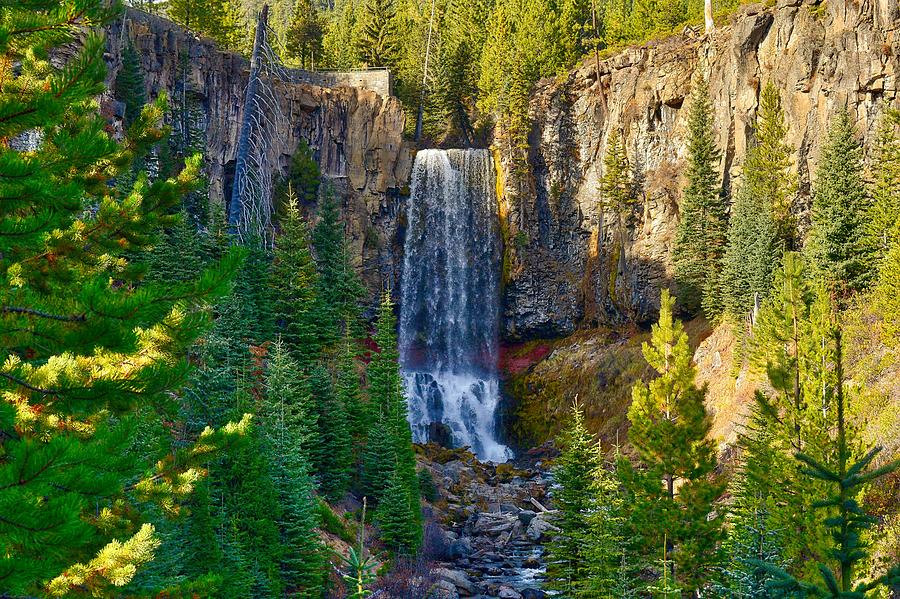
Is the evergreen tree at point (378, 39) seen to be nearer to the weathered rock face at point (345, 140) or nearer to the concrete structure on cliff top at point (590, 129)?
the weathered rock face at point (345, 140)

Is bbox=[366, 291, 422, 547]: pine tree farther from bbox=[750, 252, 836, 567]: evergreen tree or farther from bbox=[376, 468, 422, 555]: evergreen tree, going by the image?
bbox=[750, 252, 836, 567]: evergreen tree

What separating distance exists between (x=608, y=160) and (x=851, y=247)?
19.1m

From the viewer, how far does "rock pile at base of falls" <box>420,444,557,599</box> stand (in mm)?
26594

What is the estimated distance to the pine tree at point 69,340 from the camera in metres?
4.17

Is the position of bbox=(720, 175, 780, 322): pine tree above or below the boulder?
above

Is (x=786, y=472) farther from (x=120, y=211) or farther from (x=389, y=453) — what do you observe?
(x=120, y=211)

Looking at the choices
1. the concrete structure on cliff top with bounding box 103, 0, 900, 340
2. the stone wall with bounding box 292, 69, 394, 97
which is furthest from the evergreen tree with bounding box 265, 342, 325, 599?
the stone wall with bounding box 292, 69, 394, 97

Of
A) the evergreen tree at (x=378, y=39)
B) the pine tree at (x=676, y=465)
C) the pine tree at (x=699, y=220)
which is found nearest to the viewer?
the pine tree at (x=676, y=465)

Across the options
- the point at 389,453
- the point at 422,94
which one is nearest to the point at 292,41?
the point at 422,94

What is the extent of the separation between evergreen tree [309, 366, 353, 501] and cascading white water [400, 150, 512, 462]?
748 inches

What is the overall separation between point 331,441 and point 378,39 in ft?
142

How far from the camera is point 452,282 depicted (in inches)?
2172

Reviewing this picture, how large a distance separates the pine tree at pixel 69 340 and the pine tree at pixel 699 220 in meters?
41.3

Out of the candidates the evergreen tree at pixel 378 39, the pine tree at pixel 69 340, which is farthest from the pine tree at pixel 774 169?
the pine tree at pixel 69 340
